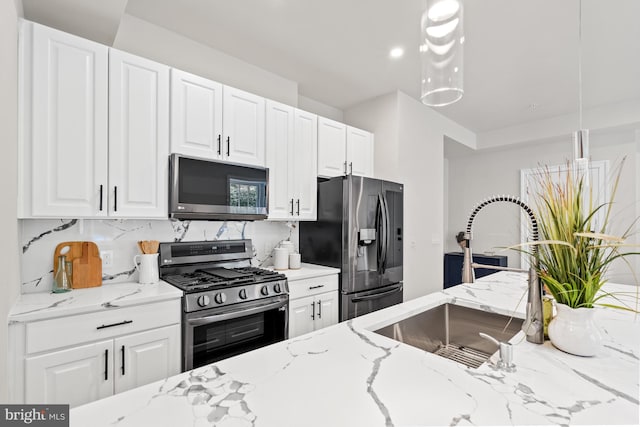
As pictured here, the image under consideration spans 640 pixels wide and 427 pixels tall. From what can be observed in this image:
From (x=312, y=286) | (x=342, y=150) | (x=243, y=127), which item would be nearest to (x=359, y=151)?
(x=342, y=150)

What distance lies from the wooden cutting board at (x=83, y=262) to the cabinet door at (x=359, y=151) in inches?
91.1

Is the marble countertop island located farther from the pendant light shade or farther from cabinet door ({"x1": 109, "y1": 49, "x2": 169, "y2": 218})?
cabinet door ({"x1": 109, "y1": 49, "x2": 169, "y2": 218})

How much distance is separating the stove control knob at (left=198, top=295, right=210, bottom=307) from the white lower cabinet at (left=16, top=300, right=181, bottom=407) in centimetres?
13

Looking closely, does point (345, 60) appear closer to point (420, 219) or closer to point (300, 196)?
point (300, 196)

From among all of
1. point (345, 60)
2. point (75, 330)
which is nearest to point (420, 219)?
point (345, 60)

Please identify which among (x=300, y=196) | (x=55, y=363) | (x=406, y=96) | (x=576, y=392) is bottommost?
(x=55, y=363)

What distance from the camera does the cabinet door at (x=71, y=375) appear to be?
4.69 feet

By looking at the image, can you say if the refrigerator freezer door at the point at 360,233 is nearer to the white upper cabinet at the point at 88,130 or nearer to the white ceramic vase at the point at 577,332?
the white upper cabinet at the point at 88,130

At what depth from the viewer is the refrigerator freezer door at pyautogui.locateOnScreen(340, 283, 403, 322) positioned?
9.02ft

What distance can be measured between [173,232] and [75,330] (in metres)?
1.00


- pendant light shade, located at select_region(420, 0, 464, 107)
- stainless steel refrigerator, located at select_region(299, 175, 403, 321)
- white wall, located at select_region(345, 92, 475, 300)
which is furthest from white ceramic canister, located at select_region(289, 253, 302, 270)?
pendant light shade, located at select_region(420, 0, 464, 107)

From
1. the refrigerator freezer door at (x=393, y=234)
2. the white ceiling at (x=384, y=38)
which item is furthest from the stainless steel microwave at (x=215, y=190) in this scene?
the refrigerator freezer door at (x=393, y=234)

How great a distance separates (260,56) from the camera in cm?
278

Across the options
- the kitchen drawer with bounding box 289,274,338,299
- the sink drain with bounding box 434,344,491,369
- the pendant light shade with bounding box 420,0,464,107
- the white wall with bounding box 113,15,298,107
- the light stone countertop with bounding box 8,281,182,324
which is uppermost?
the white wall with bounding box 113,15,298,107
